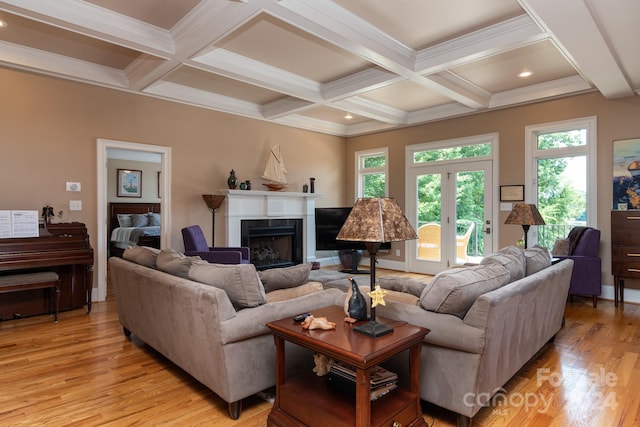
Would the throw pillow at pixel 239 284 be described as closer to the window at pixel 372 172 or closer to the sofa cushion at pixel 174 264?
the sofa cushion at pixel 174 264

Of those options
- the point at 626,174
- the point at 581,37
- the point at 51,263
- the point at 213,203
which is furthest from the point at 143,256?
the point at 626,174

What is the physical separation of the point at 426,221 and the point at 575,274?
2582 mm

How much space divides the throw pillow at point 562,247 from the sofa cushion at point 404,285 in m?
3.31

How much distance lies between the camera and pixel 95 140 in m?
4.73

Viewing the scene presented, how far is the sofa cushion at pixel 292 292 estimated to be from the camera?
2459mm

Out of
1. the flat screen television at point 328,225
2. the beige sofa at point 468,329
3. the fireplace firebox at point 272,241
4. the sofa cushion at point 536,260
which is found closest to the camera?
the beige sofa at point 468,329

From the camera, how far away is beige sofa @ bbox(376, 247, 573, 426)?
191cm

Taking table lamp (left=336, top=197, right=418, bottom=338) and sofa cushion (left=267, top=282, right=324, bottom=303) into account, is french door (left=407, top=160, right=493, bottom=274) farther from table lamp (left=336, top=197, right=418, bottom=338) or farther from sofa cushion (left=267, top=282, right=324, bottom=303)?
table lamp (left=336, top=197, right=418, bottom=338)

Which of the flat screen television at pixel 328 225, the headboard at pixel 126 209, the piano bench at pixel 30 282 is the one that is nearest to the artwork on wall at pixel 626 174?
the flat screen television at pixel 328 225

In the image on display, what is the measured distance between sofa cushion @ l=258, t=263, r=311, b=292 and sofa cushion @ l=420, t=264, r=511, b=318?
90 centimetres

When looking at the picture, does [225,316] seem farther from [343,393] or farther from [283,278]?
[343,393]

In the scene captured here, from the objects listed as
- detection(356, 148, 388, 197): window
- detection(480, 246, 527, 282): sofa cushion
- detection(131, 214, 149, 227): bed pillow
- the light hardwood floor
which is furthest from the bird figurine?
detection(131, 214, 149, 227): bed pillow

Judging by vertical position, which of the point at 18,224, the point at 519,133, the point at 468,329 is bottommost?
the point at 468,329

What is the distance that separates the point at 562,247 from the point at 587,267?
354 mm
